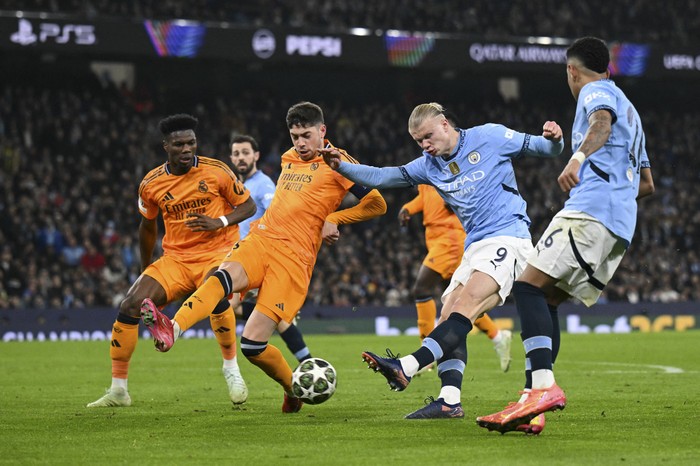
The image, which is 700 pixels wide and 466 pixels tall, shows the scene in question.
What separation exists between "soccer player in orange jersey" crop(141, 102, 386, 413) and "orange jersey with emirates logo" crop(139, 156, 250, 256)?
95 cm

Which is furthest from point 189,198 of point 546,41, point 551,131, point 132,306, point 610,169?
point 546,41

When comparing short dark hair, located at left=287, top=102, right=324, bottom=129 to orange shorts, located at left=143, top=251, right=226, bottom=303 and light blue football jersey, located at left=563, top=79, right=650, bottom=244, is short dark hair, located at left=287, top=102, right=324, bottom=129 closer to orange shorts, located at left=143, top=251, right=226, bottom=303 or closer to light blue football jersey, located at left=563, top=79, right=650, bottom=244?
orange shorts, located at left=143, top=251, right=226, bottom=303

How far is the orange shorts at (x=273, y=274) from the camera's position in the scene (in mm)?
7922

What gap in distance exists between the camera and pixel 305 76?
117ft

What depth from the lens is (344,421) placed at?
7520 mm

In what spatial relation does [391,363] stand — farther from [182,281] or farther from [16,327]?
[16,327]

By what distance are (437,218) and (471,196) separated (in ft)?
19.2

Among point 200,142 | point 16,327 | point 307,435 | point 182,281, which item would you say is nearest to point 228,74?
point 200,142

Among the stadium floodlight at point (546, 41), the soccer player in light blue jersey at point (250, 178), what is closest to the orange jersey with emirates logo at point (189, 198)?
the soccer player in light blue jersey at point (250, 178)

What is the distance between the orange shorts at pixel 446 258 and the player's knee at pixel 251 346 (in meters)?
5.31

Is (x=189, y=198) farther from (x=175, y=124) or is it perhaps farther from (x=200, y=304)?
→ (x=200, y=304)

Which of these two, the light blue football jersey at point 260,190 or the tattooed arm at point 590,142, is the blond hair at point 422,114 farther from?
the light blue football jersey at point 260,190

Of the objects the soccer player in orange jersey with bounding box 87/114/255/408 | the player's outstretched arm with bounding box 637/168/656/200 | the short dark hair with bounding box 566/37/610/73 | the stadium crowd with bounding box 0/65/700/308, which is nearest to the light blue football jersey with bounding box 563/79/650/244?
the short dark hair with bounding box 566/37/610/73

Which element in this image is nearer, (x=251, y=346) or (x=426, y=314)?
(x=251, y=346)
